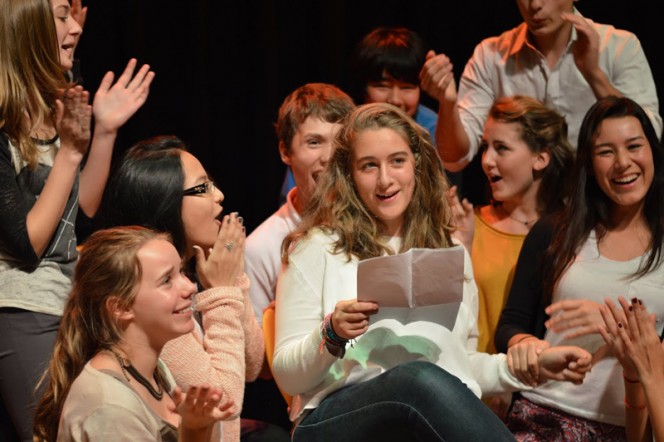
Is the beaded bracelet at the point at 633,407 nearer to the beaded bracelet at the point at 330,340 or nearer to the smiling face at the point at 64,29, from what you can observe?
the beaded bracelet at the point at 330,340

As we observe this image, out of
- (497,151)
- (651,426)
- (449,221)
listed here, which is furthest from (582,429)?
(497,151)

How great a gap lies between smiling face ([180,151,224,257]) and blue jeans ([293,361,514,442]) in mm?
562

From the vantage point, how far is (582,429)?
9.86 feet

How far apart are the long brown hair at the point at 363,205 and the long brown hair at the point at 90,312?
2.22ft

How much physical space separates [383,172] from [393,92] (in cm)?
111

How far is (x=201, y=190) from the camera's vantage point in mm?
2756

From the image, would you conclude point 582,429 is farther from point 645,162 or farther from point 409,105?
point 409,105

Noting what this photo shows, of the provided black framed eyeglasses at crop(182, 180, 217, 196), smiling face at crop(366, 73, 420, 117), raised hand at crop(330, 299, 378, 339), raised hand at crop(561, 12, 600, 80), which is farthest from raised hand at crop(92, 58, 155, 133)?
raised hand at crop(561, 12, 600, 80)

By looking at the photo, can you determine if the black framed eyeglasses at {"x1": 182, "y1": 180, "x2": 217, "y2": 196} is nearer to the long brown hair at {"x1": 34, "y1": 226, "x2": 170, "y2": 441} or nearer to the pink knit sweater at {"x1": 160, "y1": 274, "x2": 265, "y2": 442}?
the pink knit sweater at {"x1": 160, "y1": 274, "x2": 265, "y2": 442}

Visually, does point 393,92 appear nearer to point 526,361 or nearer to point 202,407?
point 526,361

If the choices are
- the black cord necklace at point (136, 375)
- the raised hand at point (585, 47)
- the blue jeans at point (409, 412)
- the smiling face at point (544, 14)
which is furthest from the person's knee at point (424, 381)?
the smiling face at point (544, 14)

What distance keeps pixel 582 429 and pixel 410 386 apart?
77cm

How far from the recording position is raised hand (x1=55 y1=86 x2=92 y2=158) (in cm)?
261

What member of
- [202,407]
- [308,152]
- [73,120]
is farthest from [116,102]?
[202,407]
